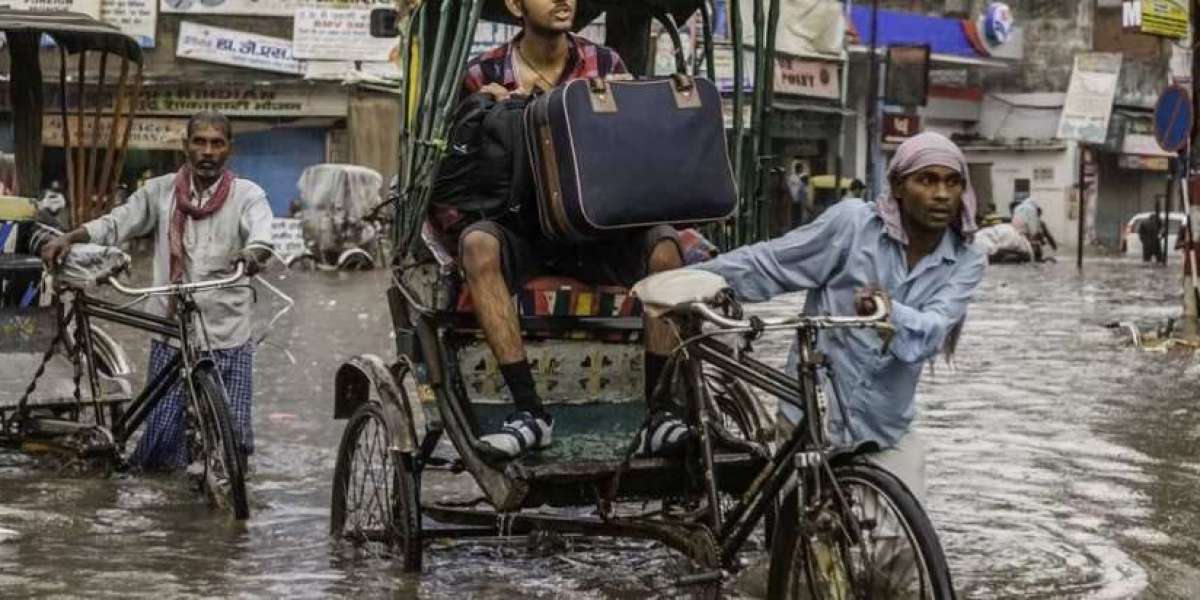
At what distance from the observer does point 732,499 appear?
245 inches

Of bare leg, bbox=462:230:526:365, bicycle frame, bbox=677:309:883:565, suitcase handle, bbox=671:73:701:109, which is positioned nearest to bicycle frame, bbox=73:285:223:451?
bare leg, bbox=462:230:526:365

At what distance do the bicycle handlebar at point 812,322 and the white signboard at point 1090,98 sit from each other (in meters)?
43.0

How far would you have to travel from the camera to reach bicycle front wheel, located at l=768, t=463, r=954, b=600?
431 centimetres

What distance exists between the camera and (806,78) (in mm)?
40344

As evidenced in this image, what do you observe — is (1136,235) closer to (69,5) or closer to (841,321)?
(69,5)

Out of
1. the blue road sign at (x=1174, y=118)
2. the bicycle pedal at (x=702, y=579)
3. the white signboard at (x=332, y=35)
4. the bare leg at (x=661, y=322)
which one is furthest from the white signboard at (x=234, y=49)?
the bicycle pedal at (x=702, y=579)

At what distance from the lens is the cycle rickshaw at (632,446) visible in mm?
4496

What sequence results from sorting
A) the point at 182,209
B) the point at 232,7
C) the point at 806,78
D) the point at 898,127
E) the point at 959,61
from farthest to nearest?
the point at 959,61 < the point at 806,78 < the point at 898,127 < the point at 232,7 < the point at 182,209

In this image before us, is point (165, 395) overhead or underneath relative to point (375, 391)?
underneath

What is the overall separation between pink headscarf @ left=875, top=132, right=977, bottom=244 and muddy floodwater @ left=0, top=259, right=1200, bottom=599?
143 centimetres

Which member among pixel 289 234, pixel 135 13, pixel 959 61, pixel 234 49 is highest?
pixel 959 61

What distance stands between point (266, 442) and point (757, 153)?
142 inches

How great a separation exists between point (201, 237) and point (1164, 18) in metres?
11.9

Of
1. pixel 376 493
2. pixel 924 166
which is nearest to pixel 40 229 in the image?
pixel 376 493
